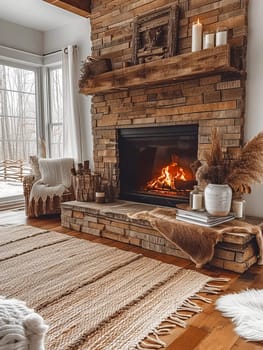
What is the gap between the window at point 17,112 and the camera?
430cm

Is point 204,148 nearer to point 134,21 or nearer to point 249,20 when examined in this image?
point 249,20

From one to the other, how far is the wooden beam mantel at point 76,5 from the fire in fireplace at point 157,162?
145cm

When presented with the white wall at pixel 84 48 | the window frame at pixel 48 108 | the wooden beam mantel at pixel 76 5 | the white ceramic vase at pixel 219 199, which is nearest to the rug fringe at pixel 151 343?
the white ceramic vase at pixel 219 199

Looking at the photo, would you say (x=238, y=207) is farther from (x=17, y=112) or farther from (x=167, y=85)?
(x=17, y=112)

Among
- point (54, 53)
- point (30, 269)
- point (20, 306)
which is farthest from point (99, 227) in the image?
point (54, 53)

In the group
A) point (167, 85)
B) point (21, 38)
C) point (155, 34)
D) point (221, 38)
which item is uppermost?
point (21, 38)

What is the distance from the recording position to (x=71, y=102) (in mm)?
4008

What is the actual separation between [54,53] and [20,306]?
4.20 meters

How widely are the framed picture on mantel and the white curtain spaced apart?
1.19m

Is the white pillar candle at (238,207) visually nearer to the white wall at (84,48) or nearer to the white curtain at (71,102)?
the white wall at (84,48)

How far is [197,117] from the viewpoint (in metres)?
2.73

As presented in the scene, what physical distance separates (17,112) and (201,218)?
3.38m

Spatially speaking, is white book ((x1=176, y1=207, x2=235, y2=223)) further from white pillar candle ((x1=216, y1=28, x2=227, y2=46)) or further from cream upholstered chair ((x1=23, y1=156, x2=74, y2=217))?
cream upholstered chair ((x1=23, y1=156, x2=74, y2=217))

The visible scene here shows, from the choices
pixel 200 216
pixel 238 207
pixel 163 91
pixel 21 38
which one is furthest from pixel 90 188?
pixel 21 38
